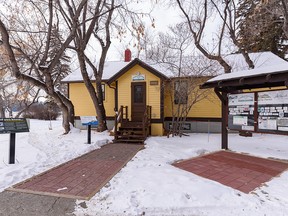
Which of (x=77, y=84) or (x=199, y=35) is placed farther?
(x=77, y=84)

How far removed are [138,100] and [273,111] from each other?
7.26m

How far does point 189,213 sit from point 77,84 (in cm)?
1311

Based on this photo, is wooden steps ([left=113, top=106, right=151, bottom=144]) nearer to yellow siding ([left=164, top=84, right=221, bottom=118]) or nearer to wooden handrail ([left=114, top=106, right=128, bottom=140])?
wooden handrail ([left=114, top=106, right=128, bottom=140])

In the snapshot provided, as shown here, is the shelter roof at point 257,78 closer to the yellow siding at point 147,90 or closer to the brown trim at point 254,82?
the brown trim at point 254,82

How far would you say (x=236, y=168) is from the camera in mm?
5473

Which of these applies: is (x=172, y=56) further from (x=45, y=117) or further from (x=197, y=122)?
(x=45, y=117)

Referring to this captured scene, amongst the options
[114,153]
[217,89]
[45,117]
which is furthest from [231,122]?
[45,117]

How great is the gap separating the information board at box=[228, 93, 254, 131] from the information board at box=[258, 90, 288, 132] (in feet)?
0.96

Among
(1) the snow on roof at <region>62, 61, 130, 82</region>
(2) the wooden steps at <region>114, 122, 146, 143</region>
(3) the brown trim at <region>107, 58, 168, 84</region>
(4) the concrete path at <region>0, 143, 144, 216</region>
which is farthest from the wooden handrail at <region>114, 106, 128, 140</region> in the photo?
(4) the concrete path at <region>0, 143, 144, 216</region>

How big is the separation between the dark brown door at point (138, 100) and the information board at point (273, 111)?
21.5ft

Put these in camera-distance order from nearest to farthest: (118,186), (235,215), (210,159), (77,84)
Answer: (235,215) < (118,186) < (210,159) < (77,84)

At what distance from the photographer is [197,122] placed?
510 inches

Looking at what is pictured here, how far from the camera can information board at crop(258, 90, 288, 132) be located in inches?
241

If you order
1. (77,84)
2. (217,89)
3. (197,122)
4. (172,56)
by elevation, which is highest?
(172,56)
